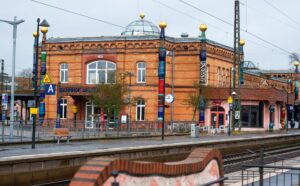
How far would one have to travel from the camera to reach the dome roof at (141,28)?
63.0 m

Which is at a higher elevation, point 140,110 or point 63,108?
point 63,108

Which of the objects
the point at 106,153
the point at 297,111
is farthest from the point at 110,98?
the point at 297,111

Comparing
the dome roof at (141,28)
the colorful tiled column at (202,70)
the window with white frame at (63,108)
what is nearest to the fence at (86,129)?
the colorful tiled column at (202,70)

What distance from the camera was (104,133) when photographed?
40.2 metres

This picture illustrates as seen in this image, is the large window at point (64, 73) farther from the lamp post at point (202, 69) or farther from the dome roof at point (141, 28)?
the lamp post at point (202, 69)

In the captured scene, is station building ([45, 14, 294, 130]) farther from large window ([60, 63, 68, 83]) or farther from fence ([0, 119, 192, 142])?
fence ([0, 119, 192, 142])

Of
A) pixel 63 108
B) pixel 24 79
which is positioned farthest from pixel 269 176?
pixel 24 79

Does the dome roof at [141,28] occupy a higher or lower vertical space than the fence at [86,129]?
higher

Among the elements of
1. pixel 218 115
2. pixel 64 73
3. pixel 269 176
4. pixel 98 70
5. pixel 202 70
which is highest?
pixel 98 70

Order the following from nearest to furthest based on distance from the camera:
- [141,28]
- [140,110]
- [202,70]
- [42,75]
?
[202,70] → [42,75] → [140,110] → [141,28]

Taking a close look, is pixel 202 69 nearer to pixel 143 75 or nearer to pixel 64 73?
pixel 143 75

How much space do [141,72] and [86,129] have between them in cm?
2079

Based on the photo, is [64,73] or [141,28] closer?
[64,73]

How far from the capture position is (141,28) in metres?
63.4
